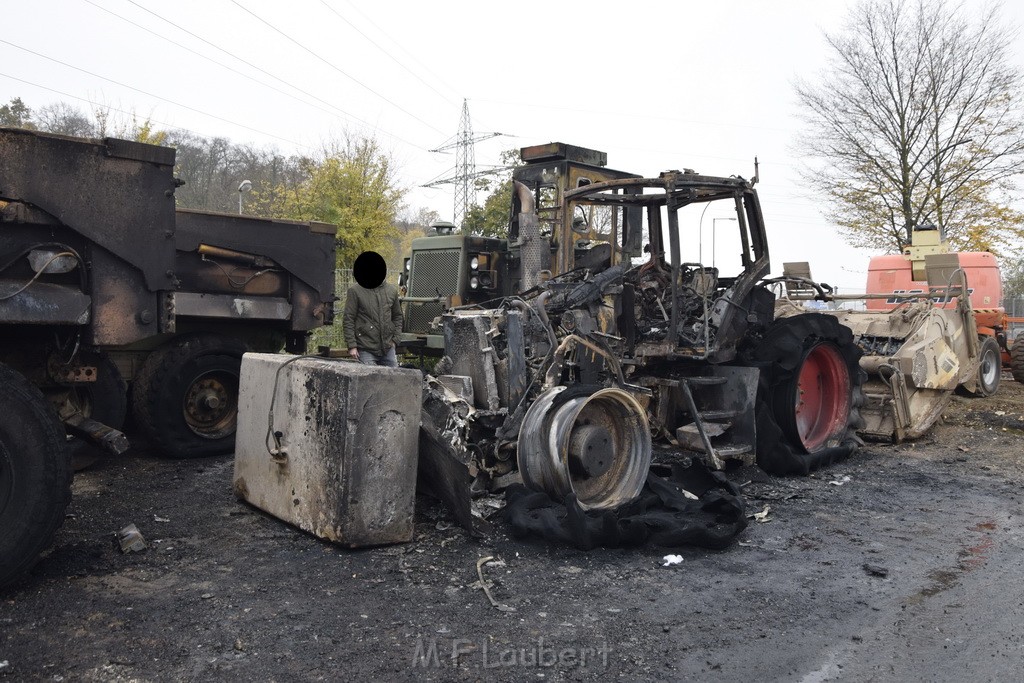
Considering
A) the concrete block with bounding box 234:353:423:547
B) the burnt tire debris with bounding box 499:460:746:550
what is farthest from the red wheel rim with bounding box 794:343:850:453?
the concrete block with bounding box 234:353:423:547

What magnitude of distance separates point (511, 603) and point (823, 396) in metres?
4.66

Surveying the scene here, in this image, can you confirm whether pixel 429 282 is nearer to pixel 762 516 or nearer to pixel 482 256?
pixel 482 256

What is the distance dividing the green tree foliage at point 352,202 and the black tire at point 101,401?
13.8m

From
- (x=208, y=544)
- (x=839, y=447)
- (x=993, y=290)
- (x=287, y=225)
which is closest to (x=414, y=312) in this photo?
(x=287, y=225)

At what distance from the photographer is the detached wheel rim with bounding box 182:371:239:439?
7.02 meters

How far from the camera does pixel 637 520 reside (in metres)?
4.71

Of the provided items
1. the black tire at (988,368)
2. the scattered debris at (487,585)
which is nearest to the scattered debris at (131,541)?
the scattered debris at (487,585)

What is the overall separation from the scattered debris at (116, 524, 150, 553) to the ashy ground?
0.17 feet

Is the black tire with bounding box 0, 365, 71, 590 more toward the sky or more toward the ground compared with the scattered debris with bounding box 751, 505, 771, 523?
more toward the sky

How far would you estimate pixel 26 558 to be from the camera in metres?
3.86

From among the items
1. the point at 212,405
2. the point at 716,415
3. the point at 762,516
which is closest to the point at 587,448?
the point at 762,516

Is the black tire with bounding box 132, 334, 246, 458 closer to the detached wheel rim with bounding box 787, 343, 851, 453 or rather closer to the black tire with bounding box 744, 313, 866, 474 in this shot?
the black tire with bounding box 744, 313, 866, 474

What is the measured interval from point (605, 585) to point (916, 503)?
2.98m

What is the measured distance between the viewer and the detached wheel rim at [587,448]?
197 inches
